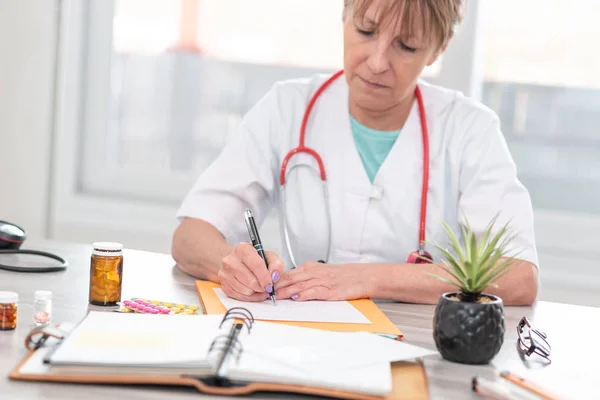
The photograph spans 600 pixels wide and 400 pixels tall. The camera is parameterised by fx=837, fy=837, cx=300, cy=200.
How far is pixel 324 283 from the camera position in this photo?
1596mm

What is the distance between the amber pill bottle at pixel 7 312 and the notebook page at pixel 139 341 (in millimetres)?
115

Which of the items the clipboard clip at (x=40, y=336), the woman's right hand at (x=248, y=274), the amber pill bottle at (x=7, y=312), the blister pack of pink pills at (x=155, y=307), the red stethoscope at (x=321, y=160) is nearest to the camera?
the clipboard clip at (x=40, y=336)

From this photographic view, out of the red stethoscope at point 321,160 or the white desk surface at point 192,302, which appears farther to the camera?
the red stethoscope at point 321,160

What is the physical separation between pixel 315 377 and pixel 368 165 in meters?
1.07

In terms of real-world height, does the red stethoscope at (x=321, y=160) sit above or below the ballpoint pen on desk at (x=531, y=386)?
above

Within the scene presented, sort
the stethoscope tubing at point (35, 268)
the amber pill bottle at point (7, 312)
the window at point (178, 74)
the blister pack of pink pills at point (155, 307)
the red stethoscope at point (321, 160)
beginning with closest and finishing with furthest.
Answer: the amber pill bottle at point (7, 312) < the blister pack of pink pills at point (155, 307) < the stethoscope tubing at point (35, 268) < the red stethoscope at point (321, 160) < the window at point (178, 74)

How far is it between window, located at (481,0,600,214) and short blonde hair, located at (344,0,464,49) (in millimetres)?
1077

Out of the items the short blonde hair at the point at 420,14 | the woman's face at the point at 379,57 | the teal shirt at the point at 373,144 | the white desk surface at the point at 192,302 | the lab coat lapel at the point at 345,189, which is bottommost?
the white desk surface at the point at 192,302

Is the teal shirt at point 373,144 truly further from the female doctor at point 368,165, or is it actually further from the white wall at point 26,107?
the white wall at point 26,107

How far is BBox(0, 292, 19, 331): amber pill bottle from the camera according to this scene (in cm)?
124

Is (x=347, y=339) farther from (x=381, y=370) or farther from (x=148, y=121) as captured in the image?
(x=148, y=121)

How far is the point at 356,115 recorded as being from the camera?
2.09 meters

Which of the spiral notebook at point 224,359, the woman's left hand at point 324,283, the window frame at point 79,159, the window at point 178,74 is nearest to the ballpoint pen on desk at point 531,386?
the spiral notebook at point 224,359

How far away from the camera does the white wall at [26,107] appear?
3096mm
